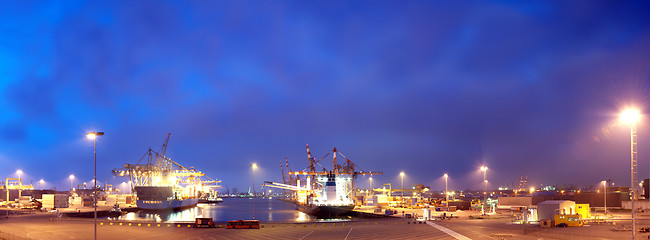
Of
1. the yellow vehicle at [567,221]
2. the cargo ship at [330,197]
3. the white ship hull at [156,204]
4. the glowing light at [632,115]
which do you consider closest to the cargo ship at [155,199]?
the white ship hull at [156,204]

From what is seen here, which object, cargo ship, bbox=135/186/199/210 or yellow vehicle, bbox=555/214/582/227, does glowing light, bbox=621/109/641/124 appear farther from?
cargo ship, bbox=135/186/199/210

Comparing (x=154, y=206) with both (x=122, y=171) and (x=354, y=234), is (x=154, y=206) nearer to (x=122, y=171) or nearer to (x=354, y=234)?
(x=122, y=171)

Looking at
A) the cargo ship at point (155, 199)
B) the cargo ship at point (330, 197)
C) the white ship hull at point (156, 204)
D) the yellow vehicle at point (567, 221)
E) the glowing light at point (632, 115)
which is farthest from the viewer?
the cargo ship at point (155, 199)

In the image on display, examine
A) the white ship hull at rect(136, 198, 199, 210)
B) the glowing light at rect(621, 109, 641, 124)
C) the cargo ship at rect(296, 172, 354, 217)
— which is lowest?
the white ship hull at rect(136, 198, 199, 210)

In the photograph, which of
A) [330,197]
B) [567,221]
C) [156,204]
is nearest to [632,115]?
[567,221]

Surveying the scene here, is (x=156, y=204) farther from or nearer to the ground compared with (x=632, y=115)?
nearer to the ground

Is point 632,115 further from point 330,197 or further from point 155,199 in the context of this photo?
point 155,199

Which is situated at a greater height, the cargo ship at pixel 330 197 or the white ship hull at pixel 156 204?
the cargo ship at pixel 330 197

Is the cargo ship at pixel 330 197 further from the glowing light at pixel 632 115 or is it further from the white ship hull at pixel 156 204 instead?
the glowing light at pixel 632 115

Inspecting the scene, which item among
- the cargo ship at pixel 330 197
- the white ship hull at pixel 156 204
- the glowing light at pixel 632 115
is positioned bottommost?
the white ship hull at pixel 156 204

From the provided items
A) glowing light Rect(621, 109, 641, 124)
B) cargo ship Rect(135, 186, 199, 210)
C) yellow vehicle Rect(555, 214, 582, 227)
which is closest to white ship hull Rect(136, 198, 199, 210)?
cargo ship Rect(135, 186, 199, 210)

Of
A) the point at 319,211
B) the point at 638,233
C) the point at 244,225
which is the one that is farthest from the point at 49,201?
the point at 638,233

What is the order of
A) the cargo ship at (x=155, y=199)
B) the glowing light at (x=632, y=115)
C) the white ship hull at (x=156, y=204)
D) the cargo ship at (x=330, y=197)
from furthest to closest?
the cargo ship at (x=155, y=199), the white ship hull at (x=156, y=204), the cargo ship at (x=330, y=197), the glowing light at (x=632, y=115)

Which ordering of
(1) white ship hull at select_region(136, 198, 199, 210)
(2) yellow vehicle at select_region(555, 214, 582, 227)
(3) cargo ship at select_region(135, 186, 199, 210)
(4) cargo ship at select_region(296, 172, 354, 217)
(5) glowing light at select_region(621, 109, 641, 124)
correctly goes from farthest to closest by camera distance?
(3) cargo ship at select_region(135, 186, 199, 210) < (1) white ship hull at select_region(136, 198, 199, 210) < (4) cargo ship at select_region(296, 172, 354, 217) < (2) yellow vehicle at select_region(555, 214, 582, 227) < (5) glowing light at select_region(621, 109, 641, 124)
